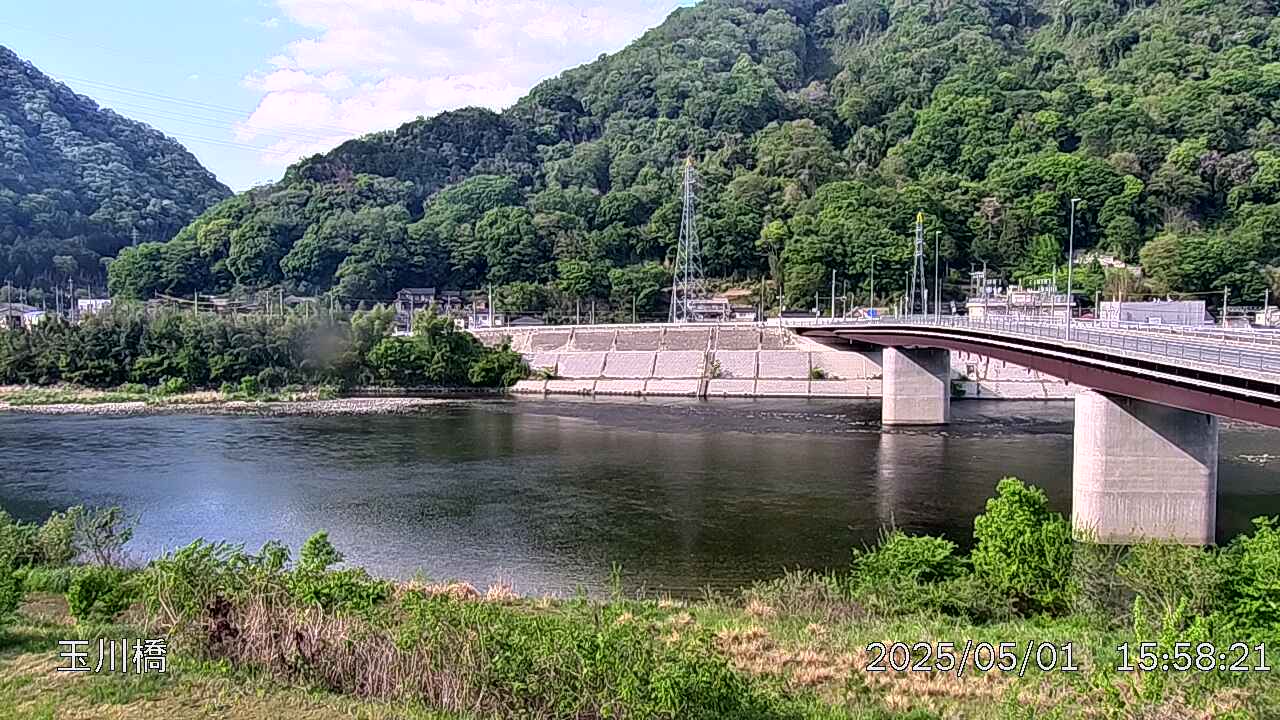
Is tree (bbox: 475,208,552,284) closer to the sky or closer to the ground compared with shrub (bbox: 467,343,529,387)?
closer to the sky

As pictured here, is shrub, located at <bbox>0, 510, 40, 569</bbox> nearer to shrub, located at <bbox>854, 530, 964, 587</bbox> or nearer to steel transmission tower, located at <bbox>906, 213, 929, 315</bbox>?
shrub, located at <bbox>854, 530, 964, 587</bbox>

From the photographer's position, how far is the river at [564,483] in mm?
23688

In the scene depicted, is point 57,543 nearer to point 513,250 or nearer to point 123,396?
point 123,396

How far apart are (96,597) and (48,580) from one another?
5.45m

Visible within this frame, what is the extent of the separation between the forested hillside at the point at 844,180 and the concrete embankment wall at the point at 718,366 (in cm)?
2710

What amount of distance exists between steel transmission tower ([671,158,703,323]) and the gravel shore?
34193 millimetres

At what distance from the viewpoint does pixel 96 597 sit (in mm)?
13227

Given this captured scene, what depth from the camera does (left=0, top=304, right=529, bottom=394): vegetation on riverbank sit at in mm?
65062

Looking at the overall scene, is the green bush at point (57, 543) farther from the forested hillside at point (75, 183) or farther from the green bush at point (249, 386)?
the forested hillside at point (75, 183)

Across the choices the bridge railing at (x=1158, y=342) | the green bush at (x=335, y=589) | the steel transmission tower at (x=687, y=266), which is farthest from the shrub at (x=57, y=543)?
the steel transmission tower at (x=687, y=266)

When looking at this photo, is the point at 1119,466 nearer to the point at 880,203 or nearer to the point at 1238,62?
the point at 880,203

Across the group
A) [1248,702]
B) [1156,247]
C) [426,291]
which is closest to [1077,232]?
[1156,247]

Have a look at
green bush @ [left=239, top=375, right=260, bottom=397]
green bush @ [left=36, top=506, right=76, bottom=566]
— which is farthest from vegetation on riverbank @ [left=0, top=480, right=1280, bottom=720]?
green bush @ [left=239, top=375, right=260, bottom=397]

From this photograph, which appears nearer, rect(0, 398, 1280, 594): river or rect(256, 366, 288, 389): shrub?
rect(0, 398, 1280, 594): river
